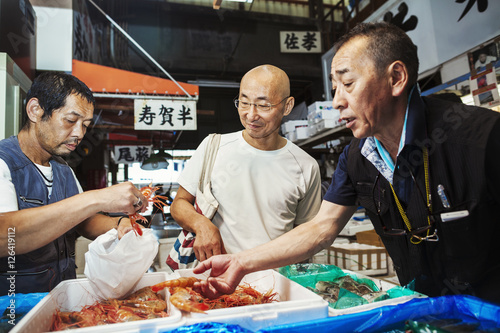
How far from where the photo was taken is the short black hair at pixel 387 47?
1.26 m

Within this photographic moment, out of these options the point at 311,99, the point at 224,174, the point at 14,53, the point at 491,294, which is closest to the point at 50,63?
the point at 14,53

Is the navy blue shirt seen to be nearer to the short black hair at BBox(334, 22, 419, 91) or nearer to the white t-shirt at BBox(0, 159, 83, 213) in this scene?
the short black hair at BBox(334, 22, 419, 91)

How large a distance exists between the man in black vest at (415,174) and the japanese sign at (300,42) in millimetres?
6834

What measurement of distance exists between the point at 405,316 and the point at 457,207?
461 mm

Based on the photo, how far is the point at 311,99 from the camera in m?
8.58

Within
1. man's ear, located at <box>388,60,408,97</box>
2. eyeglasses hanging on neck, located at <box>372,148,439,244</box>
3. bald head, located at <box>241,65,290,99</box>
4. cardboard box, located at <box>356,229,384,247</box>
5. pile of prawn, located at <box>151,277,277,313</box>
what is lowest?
cardboard box, located at <box>356,229,384,247</box>

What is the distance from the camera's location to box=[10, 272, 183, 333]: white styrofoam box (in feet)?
2.91

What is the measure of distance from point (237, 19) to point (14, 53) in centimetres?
610

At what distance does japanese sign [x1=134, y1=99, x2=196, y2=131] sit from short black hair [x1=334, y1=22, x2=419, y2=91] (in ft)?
12.3

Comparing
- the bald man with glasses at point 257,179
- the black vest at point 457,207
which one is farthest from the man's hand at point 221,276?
the black vest at point 457,207

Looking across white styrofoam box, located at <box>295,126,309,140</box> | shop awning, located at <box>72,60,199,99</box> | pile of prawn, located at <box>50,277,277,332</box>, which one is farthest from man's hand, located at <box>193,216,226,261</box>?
white styrofoam box, located at <box>295,126,309,140</box>

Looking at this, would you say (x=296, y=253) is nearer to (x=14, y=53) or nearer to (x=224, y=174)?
(x=224, y=174)

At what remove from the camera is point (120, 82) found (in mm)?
4328

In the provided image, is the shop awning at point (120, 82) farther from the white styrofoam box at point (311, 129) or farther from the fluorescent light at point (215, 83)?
the fluorescent light at point (215, 83)
